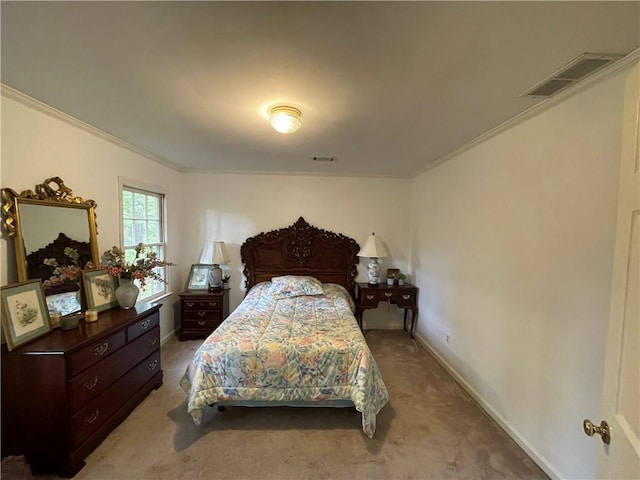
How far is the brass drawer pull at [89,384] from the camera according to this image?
1763 mm

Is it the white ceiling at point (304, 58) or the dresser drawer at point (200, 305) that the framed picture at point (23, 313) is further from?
the dresser drawer at point (200, 305)

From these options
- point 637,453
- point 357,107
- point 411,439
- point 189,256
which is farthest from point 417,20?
point 189,256

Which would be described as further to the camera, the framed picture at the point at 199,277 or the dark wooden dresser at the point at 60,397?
the framed picture at the point at 199,277

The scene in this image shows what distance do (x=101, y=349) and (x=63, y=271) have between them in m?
0.60

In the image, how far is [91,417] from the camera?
5.98ft

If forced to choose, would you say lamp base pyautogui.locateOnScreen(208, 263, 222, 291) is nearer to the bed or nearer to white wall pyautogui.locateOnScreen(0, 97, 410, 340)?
white wall pyautogui.locateOnScreen(0, 97, 410, 340)

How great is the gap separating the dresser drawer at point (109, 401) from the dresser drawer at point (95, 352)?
0.26 metres

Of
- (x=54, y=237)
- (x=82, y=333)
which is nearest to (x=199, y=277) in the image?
(x=54, y=237)

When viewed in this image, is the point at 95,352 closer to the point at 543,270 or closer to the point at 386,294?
the point at 543,270

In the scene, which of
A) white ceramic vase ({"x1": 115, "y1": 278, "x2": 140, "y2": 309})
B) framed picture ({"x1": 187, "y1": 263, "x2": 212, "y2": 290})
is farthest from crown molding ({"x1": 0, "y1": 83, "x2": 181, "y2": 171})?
framed picture ({"x1": 187, "y1": 263, "x2": 212, "y2": 290})

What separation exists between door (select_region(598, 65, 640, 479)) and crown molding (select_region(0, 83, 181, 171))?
115 inches

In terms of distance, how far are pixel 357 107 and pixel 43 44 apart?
5.20 ft

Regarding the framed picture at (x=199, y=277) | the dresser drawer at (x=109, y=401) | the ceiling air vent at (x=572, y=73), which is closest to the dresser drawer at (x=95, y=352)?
the dresser drawer at (x=109, y=401)

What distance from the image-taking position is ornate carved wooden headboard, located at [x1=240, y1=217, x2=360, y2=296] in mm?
4094
